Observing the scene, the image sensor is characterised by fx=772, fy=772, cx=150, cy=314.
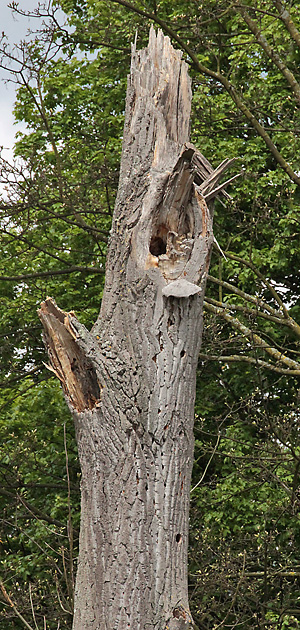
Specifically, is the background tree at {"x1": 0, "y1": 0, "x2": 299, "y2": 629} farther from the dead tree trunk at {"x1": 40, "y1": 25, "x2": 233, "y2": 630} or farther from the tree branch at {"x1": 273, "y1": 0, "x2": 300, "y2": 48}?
the dead tree trunk at {"x1": 40, "y1": 25, "x2": 233, "y2": 630}

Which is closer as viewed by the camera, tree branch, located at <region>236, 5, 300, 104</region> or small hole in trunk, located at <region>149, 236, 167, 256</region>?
small hole in trunk, located at <region>149, 236, 167, 256</region>

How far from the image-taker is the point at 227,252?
34.1 ft

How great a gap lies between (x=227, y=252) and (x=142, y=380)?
22.3ft

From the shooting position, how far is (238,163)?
11062 mm

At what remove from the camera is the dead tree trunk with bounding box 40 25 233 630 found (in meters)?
3.51

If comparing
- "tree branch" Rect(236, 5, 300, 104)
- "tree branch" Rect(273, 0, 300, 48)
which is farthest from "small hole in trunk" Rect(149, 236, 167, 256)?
"tree branch" Rect(273, 0, 300, 48)

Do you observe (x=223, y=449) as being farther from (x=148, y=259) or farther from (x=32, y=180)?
(x=148, y=259)

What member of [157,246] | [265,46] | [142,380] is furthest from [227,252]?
[142,380]

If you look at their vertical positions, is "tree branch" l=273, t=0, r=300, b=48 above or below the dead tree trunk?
above

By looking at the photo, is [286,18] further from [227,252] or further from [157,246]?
[157,246]

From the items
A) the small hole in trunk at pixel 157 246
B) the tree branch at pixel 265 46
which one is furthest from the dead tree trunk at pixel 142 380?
the tree branch at pixel 265 46

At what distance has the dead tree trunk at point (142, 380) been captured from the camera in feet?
11.5

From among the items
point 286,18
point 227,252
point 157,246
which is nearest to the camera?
point 157,246

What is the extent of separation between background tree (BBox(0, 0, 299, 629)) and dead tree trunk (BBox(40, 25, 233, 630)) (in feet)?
13.2
